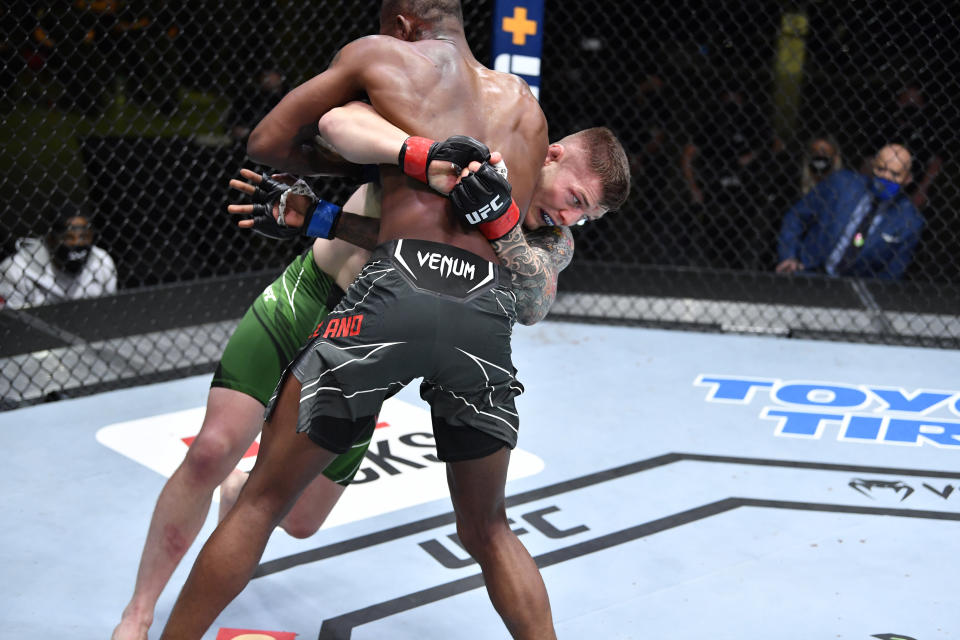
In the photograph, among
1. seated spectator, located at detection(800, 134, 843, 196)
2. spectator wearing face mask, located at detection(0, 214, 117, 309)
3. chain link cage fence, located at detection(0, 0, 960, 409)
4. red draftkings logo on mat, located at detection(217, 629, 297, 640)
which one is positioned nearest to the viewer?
red draftkings logo on mat, located at detection(217, 629, 297, 640)

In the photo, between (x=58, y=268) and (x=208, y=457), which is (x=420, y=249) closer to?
(x=208, y=457)

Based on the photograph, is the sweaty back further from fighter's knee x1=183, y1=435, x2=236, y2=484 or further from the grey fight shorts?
fighter's knee x1=183, y1=435, x2=236, y2=484

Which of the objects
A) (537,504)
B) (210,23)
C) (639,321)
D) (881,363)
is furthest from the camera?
(210,23)

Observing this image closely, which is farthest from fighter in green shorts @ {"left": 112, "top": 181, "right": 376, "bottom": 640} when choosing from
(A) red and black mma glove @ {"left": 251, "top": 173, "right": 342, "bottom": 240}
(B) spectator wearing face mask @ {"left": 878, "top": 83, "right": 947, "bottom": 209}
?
(B) spectator wearing face mask @ {"left": 878, "top": 83, "right": 947, "bottom": 209}

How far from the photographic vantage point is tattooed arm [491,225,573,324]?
5.14 ft

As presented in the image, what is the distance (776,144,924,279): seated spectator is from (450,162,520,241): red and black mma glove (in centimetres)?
330

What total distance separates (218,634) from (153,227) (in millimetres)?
2729

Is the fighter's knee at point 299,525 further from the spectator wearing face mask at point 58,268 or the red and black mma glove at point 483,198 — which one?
the spectator wearing face mask at point 58,268

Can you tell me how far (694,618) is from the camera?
81.8 inches

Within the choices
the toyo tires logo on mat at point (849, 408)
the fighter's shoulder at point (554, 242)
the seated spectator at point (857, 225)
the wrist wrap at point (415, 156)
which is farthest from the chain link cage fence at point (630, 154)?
the wrist wrap at point (415, 156)

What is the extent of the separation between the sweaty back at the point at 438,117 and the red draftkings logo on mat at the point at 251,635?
0.89m

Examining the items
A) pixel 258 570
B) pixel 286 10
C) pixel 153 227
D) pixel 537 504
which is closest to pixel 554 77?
pixel 286 10

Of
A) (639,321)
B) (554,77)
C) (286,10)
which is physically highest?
(286,10)

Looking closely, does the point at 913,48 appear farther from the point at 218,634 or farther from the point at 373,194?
the point at 218,634
